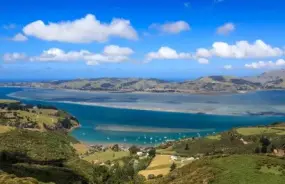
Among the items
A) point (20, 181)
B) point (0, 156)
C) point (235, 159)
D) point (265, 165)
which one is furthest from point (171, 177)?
point (0, 156)

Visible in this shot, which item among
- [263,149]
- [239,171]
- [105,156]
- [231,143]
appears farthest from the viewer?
[231,143]

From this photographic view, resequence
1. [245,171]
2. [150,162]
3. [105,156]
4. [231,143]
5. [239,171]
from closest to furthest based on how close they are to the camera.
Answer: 1. [245,171]
2. [239,171]
3. [150,162]
4. [105,156]
5. [231,143]

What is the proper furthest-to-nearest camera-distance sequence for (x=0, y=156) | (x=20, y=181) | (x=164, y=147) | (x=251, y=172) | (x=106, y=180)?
(x=164, y=147) → (x=0, y=156) → (x=106, y=180) → (x=20, y=181) → (x=251, y=172)

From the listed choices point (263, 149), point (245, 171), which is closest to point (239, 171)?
point (245, 171)

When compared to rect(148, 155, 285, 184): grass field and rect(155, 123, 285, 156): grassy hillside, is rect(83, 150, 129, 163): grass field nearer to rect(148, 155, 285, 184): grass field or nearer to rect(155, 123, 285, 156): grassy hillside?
rect(155, 123, 285, 156): grassy hillside

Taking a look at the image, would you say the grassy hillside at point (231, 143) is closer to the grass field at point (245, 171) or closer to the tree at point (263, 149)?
the tree at point (263, 149)

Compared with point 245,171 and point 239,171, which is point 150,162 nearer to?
point 239,171

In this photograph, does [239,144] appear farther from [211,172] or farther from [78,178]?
[211,172]

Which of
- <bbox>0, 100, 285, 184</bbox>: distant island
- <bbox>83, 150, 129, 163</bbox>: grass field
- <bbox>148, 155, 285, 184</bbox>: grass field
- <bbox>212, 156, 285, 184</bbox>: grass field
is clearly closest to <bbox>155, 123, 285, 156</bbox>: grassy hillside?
<bbox>0, 100, 285, 184</bbox>: distant island

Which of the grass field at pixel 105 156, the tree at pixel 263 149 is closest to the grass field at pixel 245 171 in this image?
the tree at pixel 263 149
